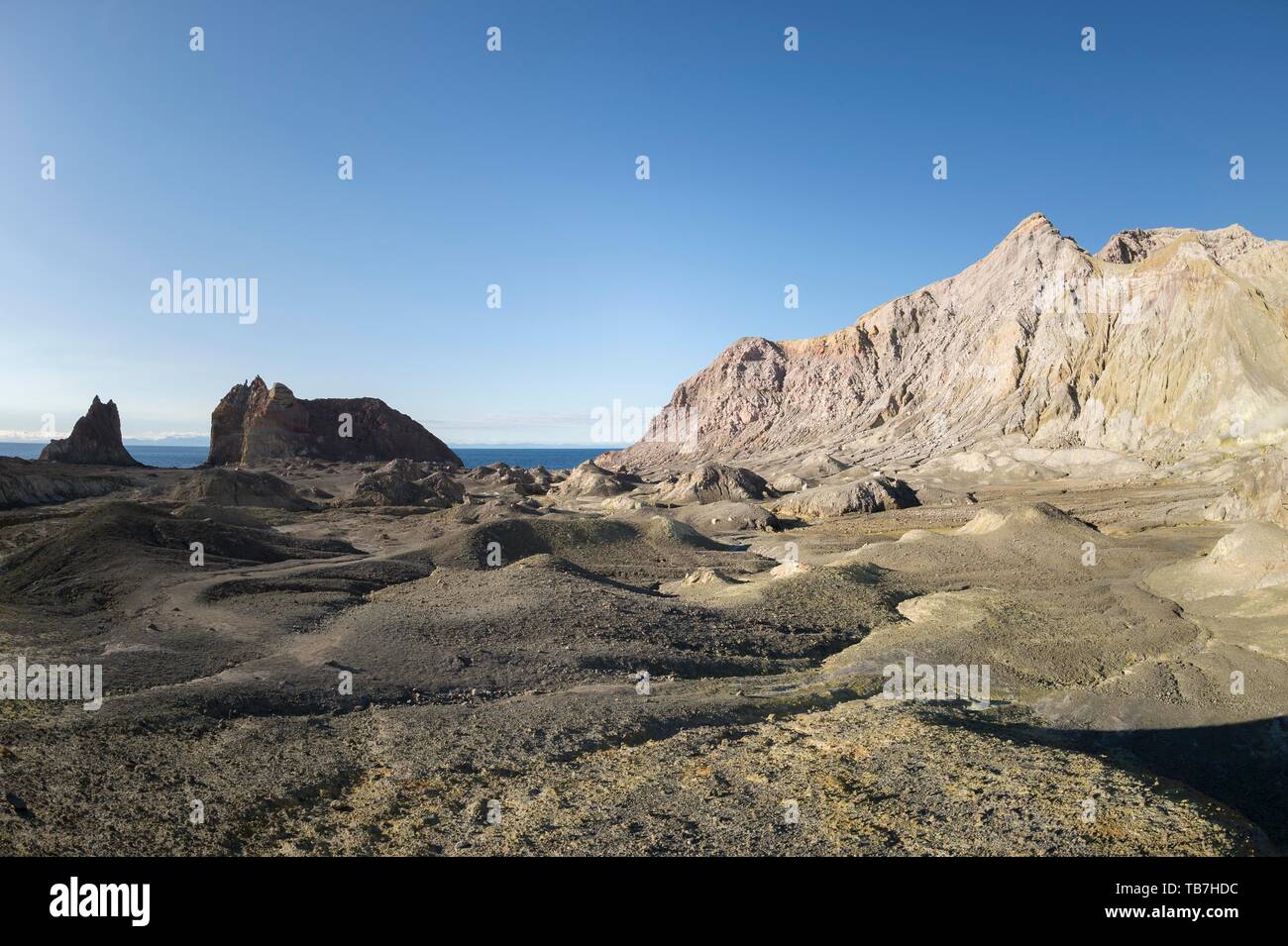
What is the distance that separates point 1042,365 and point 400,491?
5380 cm

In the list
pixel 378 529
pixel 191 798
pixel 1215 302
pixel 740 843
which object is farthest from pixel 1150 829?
pixel 1215 302

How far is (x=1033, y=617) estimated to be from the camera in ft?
57.0

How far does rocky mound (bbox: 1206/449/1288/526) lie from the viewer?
92.1 ft

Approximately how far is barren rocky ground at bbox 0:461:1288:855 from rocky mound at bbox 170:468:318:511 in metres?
19.4

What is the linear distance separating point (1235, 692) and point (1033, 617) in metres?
4.27

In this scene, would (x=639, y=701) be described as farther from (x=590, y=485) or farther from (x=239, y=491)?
(x=590, y=485)

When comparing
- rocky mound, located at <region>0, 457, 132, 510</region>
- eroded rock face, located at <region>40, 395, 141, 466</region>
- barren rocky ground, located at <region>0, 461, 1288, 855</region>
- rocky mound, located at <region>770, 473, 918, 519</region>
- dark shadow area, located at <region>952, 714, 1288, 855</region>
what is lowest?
dark shadow area, located at <region>952, 714, 1288, 855</region>

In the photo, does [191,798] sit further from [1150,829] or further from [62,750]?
[1150,829]

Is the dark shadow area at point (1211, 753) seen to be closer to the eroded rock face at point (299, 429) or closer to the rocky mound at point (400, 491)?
the rocky mound at point (400, 491)

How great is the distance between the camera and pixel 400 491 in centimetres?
5038

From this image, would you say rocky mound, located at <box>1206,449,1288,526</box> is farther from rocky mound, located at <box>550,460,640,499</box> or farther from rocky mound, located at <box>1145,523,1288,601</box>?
rocky mound, located at <box>550,460,640,499</box>

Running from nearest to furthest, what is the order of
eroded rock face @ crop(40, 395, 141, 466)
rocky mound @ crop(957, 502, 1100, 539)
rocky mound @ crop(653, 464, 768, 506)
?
rocky mound @ crop(957, 502, 1100, 539) < rocky mound @ crop(653, 464, 768, 506) < eroded rock face @ crop(40, 395, 141, 466)

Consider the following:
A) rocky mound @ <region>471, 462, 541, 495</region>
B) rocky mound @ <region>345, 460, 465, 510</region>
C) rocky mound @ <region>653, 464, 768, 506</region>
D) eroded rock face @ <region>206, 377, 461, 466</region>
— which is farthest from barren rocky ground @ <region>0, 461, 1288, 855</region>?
eroded rock face @ <region>206, 377, 461, 466</region>

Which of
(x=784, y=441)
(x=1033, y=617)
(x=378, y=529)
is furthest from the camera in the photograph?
(x=784, y=441)
